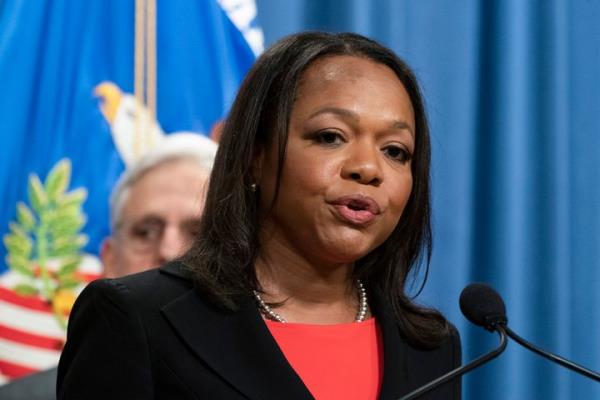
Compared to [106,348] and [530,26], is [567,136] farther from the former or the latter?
[106,348]

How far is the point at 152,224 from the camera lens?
7.30ft

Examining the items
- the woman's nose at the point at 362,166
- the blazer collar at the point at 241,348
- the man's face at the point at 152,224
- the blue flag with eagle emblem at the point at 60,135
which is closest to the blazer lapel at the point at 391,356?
the blazer collar at the point at 241,348

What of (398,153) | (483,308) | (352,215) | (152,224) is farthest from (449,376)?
(152,224)

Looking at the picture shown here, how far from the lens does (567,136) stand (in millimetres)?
2412

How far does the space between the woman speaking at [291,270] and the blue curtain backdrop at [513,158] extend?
875 mm

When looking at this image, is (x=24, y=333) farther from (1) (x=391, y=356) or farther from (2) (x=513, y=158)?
(2) (x=513, y=158)

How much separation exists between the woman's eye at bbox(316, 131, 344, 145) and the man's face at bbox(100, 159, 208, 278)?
88 cm

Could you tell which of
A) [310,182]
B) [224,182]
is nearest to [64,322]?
[224,182]

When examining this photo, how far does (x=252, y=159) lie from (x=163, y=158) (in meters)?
0.84

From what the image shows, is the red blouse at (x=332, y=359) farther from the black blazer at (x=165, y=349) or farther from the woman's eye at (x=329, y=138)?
the woman's eye at (x=329, y=138)

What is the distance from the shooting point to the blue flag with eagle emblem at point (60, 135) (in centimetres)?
214

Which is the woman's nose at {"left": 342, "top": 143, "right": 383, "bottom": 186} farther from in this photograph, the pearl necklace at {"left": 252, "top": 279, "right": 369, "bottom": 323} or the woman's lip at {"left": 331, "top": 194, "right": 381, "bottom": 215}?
the pearl necklace at {"left": 252, "top": 279, "right": 369, "bottom": 323}

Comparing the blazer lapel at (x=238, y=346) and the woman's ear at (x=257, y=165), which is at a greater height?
the woman's ear at (x=257, y=165)

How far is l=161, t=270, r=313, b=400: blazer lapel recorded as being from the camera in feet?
4.21
